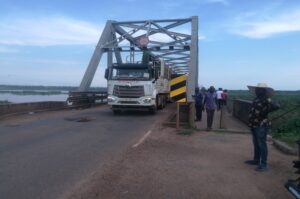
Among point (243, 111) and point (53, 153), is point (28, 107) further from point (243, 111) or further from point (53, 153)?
point (53, 153)

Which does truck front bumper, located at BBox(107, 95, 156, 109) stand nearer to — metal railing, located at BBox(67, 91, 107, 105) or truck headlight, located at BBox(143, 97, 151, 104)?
truck headlight, located at BBox(143, 97, 151, 104)

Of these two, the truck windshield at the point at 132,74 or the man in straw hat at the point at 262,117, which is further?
the truck windshield at the point at 132,74

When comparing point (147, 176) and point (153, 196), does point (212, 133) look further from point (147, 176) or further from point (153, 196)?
point (153, 196)

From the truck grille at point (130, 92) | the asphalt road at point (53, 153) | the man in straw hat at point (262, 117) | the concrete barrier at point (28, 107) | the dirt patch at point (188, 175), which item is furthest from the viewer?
the truck grille at point (130, 92)

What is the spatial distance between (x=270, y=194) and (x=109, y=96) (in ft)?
49.8

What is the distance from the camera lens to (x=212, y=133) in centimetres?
1402

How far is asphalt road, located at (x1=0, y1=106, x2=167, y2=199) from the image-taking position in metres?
→ 6.64

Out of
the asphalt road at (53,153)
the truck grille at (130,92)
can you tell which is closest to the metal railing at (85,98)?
the truck grille at (130,92)

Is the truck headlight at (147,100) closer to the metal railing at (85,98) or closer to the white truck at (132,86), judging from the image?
the white truck at (132,86)

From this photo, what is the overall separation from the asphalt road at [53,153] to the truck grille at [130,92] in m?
4.51

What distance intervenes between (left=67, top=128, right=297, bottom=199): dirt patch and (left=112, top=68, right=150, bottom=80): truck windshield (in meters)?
9.90

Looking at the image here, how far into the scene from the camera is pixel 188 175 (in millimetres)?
7535

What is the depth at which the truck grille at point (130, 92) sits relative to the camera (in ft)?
67.7

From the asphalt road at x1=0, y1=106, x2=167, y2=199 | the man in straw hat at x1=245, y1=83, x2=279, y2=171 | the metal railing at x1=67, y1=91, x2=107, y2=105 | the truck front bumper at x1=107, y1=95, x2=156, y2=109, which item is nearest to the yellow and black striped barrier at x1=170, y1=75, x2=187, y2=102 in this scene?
the truck front bumper at x1=107, y1=95, x2=156, y2=109
